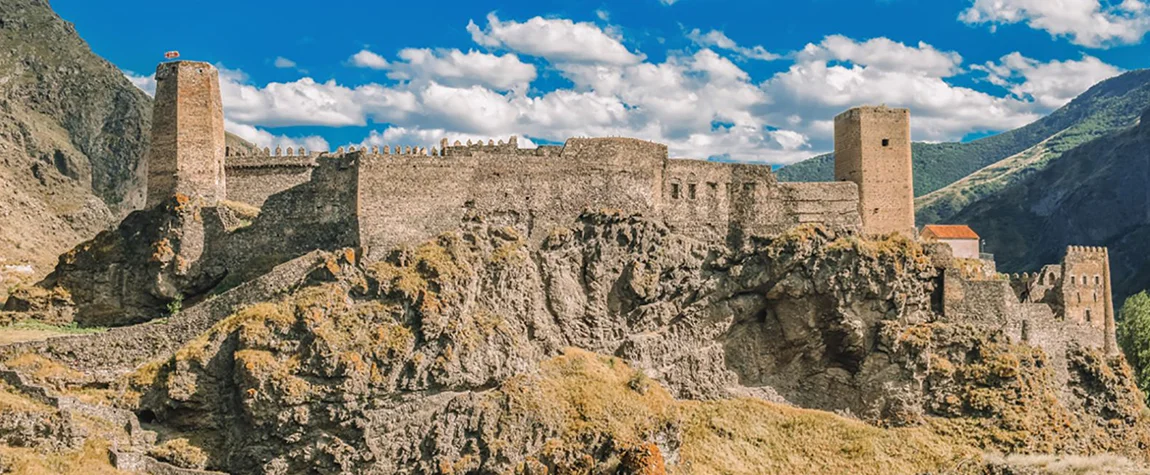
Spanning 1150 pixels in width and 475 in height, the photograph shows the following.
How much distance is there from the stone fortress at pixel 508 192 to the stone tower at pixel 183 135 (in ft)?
0.18

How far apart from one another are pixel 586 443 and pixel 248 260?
51.3ft

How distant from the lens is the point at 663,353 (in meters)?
44.0

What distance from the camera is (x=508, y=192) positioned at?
1705 inches

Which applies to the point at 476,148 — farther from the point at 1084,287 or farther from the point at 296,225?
the point at 1084,287

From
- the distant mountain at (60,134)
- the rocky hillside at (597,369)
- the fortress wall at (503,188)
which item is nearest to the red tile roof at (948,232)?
the rocky hillside at (597,369)

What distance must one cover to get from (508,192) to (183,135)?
13.3m

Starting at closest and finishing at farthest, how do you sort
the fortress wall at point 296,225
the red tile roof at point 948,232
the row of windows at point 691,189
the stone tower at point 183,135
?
the fortress wall at point 296,225, the stone tower at point 183,135, the row of windows at point 691,189, the red tile roof at point 948,232

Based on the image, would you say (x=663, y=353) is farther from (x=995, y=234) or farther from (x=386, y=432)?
(x=995, y=234)

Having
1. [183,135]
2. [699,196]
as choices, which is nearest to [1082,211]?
[699,196]

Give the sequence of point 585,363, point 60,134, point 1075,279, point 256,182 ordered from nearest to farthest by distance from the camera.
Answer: point 585,363 < point 256,182 < point 1075,279 < point 60,134

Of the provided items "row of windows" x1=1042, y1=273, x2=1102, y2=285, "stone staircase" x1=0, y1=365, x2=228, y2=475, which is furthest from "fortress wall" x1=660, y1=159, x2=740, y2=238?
"stone staircase" x1=0, y1=365, x2=228, y2=475

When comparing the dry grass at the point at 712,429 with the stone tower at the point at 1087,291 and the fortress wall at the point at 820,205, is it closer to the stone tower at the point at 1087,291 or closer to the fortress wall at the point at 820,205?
the fortress wall at the point at 820,205

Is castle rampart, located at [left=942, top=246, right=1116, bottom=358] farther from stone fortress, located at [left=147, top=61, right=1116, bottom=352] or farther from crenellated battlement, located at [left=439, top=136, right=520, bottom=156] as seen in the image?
crenellated battlement, located at [left=439, top=136, right=520, bottom=156]

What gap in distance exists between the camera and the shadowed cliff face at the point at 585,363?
114 ft
